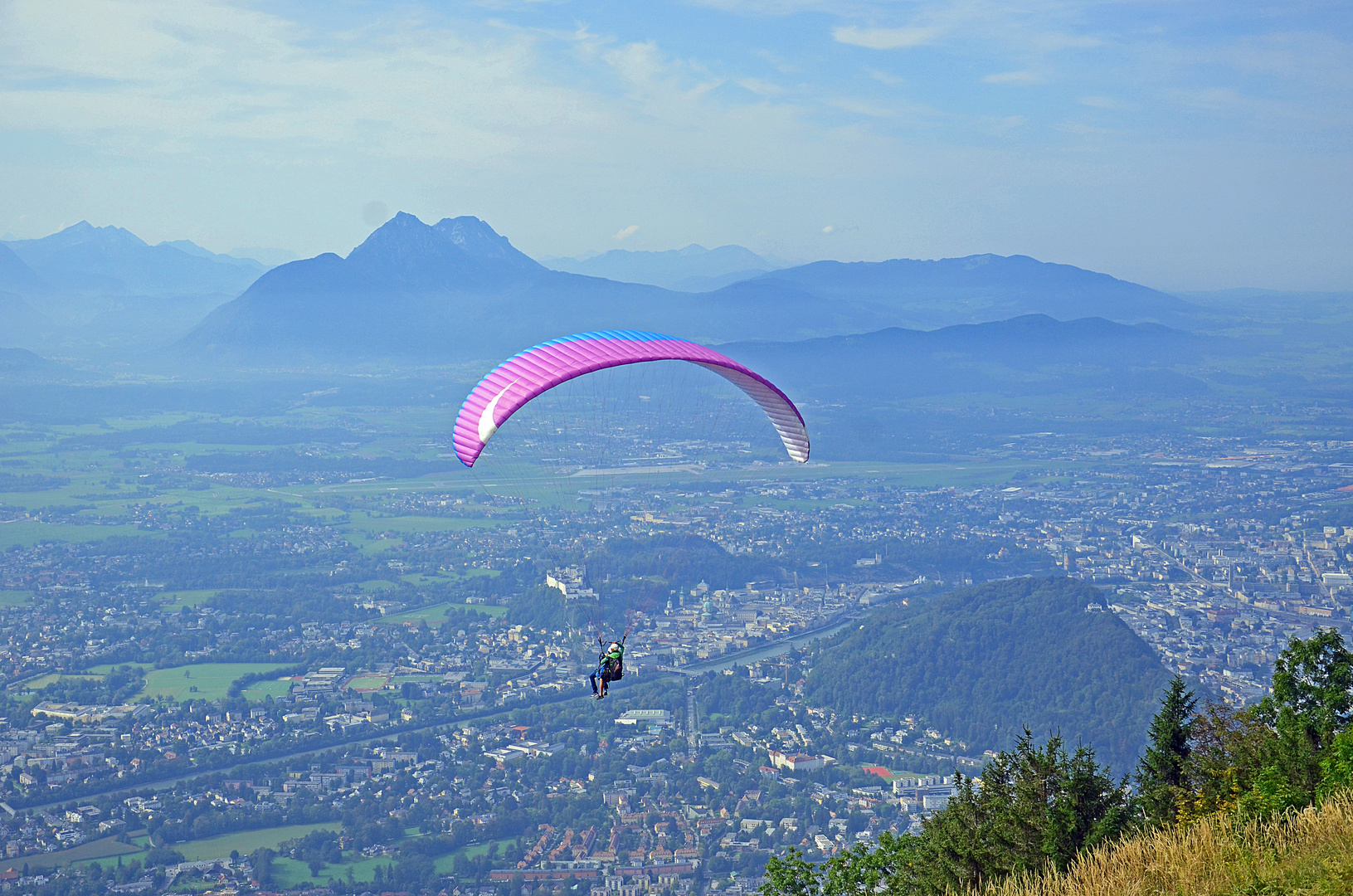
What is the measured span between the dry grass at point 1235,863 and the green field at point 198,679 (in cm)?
4125

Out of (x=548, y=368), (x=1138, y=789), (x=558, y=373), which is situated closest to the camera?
(x=558, y=373)

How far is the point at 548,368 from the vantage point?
16625 millimetres

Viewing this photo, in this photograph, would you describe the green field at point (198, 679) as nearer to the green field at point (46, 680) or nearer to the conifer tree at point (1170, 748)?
the green field at point (46, 680)

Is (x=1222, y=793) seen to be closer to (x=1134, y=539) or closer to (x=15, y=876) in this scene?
(x=15, y=876)

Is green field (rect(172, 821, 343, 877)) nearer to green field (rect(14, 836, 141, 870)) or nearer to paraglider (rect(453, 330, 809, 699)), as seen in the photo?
green field (rect(14, 836, 141, 870))

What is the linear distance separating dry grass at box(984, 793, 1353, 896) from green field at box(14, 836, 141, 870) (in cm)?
2837

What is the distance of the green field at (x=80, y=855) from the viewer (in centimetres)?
3136

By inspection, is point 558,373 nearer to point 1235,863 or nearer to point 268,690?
point 1235,863

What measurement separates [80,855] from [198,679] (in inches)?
658

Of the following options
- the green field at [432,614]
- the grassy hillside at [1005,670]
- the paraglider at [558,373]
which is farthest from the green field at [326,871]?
the green field at [432,614]

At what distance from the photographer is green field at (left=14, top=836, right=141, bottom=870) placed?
3136 centimetres

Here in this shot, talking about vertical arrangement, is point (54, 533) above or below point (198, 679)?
above

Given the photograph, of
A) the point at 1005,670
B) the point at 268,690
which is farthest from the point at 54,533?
the point at 1005,670

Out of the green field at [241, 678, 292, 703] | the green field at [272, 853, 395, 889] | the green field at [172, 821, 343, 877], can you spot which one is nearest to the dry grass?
the green field at [272, 853, 395, 889]
